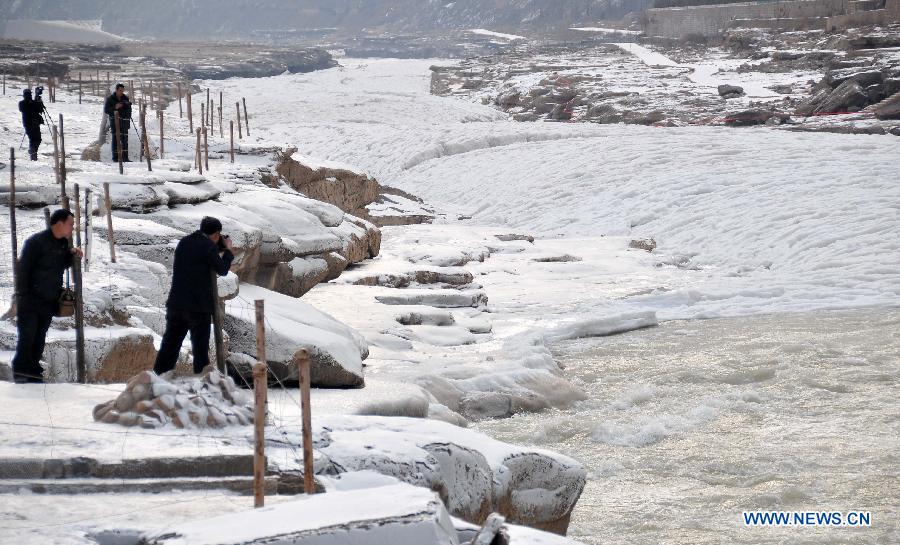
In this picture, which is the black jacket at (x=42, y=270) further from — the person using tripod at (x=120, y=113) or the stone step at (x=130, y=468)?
Answer: the person using tripod at (x=120, y=113)

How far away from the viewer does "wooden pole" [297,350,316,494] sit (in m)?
4.92

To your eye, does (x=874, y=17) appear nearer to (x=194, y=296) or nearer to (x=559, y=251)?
(x=559, y=251)

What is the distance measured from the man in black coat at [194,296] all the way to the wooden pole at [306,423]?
1787mm

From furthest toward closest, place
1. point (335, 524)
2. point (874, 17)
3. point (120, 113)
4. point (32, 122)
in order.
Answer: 1. point (874, 17)
2. point (32, 122)
3. point (120, 113)
4. point (335, 524)

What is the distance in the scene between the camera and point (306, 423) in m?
5.07

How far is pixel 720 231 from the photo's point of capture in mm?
17953

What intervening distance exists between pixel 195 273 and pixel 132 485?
171 cm

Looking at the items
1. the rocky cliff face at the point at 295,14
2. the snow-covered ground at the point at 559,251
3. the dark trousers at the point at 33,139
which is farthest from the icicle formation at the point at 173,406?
the rocky cliff face at the point at 295,14

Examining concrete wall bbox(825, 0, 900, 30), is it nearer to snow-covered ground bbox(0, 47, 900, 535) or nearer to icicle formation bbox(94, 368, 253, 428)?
snow-covered ground bbox(0, 47, 900, 535)

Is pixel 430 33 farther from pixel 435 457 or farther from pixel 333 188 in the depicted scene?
pixel 435 457

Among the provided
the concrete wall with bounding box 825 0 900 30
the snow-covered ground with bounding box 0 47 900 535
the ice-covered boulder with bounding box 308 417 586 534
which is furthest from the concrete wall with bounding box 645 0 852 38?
the ice-covered boulder with bounding box 308 417 586 534

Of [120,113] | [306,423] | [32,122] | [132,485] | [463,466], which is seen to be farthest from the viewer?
[32,122]

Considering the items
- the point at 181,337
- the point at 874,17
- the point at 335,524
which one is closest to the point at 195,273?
the point at 181,337

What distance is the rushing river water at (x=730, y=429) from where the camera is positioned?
293 inches
